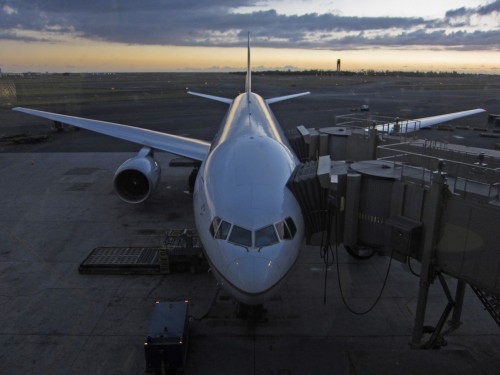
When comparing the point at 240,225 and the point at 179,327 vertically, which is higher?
the point at 240,225

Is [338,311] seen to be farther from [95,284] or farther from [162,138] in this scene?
[162,138]

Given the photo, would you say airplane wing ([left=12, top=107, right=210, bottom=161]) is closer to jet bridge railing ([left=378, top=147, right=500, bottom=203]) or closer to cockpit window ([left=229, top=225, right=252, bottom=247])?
cockpit window ([left=229, top=225, right=252, bottom=247])

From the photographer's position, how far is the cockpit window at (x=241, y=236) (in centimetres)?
970

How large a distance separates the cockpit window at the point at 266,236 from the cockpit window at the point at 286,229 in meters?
0.18

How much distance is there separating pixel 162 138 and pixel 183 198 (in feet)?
12.0

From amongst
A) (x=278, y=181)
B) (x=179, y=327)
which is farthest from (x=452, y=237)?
(x=179, y=327)

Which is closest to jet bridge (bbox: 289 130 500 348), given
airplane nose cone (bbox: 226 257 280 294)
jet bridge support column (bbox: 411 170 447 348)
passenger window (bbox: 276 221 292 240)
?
jet bridge support column (bbox: 411 170 447 348)

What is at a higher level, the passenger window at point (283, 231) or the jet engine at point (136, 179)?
the passenger window at point (283, 231)

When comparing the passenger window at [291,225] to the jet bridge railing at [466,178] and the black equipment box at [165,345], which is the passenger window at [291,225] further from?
the black equipment box at [165,345]

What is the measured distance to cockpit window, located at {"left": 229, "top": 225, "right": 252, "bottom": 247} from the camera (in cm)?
970

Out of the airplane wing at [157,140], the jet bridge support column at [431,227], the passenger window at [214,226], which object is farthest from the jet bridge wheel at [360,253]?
the airplane wing at [157,140]

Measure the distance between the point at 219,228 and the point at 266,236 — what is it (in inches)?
47.9

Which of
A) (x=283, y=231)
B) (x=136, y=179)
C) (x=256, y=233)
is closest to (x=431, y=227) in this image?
(x=283, y=231)

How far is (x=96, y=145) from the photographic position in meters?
40.0
